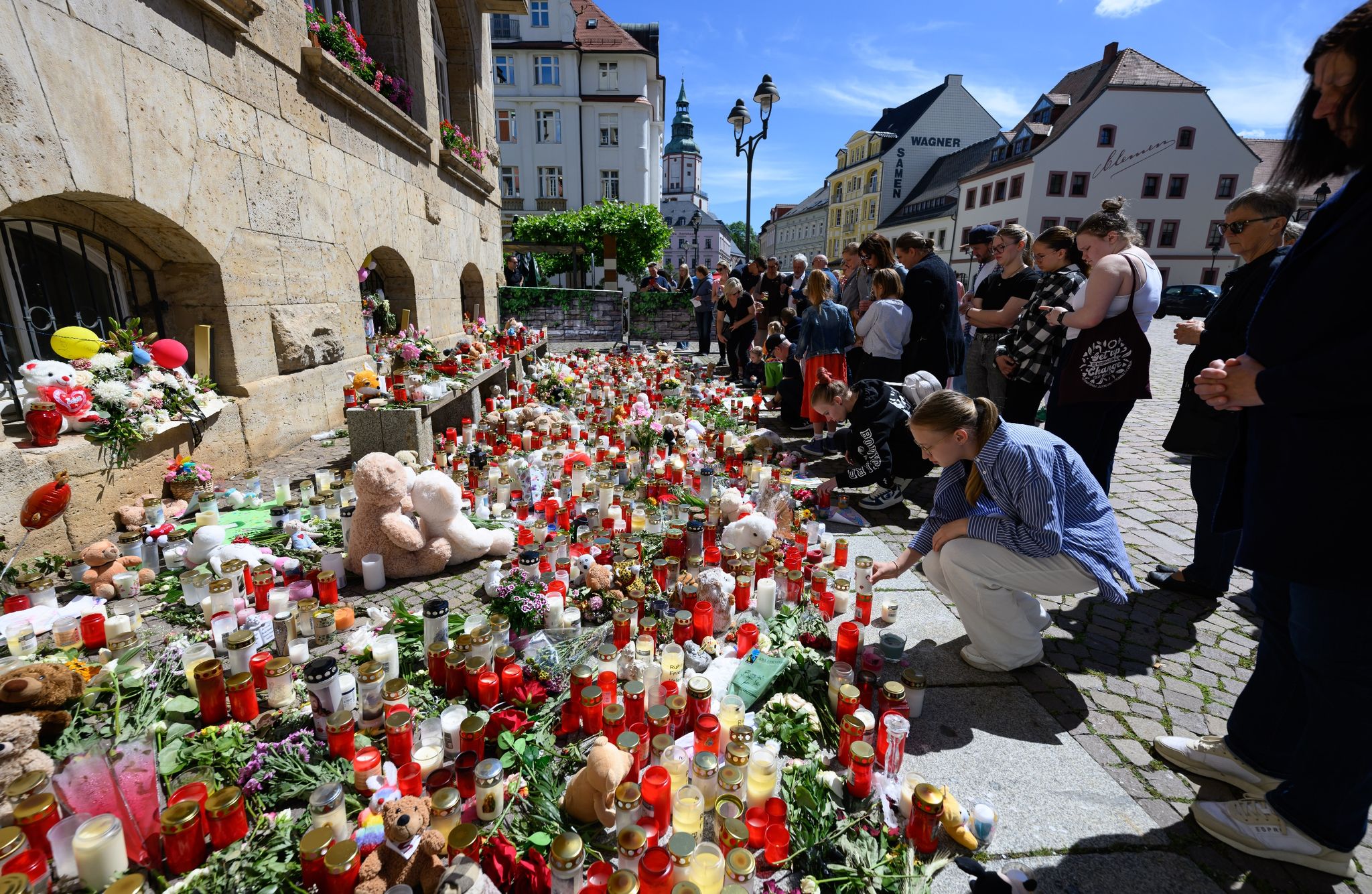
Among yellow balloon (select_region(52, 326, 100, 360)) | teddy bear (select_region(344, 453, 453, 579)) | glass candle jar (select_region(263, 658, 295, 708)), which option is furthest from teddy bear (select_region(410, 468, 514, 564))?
yellow balloon (select_region(52, 326, 100, 360))

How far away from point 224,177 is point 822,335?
5579 mm

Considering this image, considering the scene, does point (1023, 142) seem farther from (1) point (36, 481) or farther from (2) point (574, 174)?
(1) point (36, 481)

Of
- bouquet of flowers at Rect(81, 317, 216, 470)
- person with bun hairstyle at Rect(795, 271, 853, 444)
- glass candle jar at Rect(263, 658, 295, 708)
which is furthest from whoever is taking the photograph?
person with bun hairstyle at Rect(795, 271, 853, 444)

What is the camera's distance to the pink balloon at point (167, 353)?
14.6 feet

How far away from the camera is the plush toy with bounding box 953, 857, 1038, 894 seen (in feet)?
5.65

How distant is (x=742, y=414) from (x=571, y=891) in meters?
6.64

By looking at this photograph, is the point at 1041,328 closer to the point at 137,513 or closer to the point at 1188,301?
the point at 137,513

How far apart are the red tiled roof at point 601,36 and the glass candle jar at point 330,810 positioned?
4172 centimetres

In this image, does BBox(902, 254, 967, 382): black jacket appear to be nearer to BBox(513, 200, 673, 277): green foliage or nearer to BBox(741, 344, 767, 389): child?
BBox(741, 344, 767, 389): child

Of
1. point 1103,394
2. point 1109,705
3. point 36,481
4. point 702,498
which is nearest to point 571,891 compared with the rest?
point 1109,705

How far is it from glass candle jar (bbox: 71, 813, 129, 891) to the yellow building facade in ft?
160

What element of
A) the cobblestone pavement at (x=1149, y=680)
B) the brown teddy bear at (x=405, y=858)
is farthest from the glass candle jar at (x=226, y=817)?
the cobblestone pavement at (x=1149, y=680)

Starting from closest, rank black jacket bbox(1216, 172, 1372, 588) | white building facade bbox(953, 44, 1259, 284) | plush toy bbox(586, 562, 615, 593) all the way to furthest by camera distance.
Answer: black jacket bbox(1216, 172, 1372, 588) → plush toy bbox(586, 562, 615, 593) → white building facade bbox(953, 44, 1259, 284)

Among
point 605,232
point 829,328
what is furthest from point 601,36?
point 829,328
